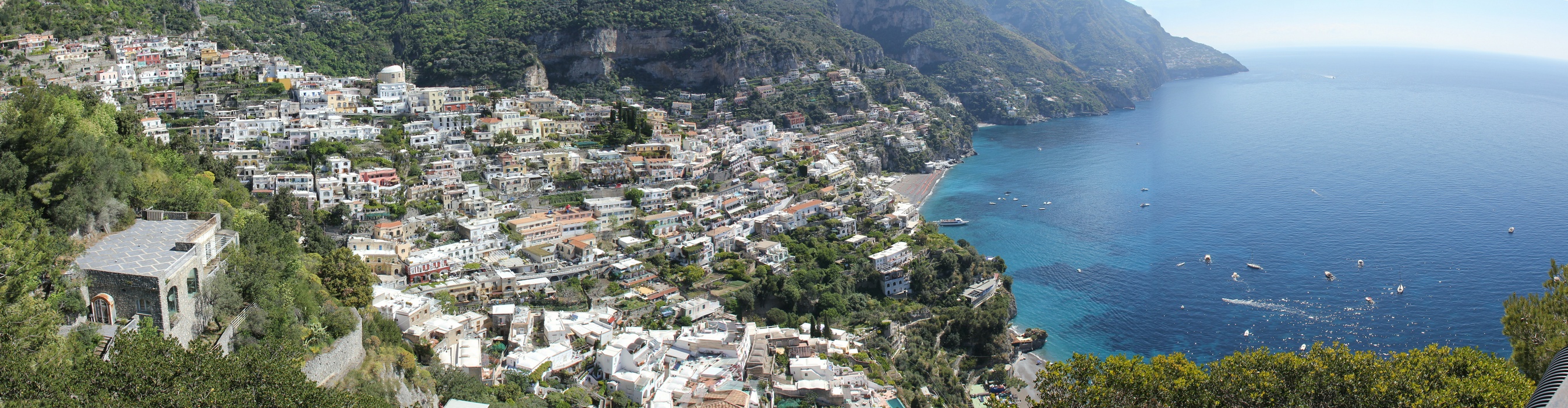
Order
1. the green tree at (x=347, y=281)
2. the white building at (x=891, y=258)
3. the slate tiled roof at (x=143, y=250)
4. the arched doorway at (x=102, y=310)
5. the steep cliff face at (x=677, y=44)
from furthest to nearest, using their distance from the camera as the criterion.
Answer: the steep cliff face at (x=677, y=44) < the white building at (x=891, y=258) < the green tree at (x=347, y=281) < the slate tiled roof at (x=143, y=250) < the arched doorway at (x=102, y=310)

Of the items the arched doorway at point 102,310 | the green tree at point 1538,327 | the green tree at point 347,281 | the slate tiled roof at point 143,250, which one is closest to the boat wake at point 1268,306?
the green tree at point 1538,327

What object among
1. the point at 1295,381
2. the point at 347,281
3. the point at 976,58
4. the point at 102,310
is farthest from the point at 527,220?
the point at 976,58

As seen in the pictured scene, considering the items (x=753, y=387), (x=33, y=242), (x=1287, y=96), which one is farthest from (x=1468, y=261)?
(x=1287, y=96)

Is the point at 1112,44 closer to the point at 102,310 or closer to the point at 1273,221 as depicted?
the point at 1273,221

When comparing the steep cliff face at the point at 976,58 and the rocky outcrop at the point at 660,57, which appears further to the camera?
the steep cliff face at the point at 976,58

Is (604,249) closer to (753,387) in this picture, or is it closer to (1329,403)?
(753,387)

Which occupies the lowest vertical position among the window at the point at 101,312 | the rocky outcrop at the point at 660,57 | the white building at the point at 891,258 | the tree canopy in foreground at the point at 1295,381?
the white building at the point at 891,258

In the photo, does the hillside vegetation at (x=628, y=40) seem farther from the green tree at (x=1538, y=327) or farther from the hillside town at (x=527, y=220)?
the green tree at (x=1538, y=327)

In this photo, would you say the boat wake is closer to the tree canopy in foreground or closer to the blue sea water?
the blue sea water
